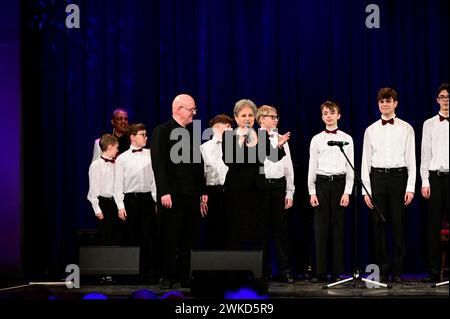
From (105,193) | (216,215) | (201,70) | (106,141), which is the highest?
(201,70)

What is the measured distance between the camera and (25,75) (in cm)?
742

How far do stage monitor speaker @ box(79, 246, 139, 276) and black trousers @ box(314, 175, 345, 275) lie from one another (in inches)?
70.4

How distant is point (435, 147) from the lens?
231 inches

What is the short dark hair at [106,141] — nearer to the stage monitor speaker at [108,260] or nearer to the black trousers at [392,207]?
the stage monitor speaker at [108,260]

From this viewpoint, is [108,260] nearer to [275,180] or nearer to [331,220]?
[275,180]

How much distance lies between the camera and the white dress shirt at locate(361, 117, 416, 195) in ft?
20.2

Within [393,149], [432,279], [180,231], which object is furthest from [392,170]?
[180,231]

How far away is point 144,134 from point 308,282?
7.32 feet

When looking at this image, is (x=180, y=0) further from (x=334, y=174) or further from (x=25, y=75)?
(x=334, y=174)

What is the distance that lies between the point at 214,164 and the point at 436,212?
2.18 metres

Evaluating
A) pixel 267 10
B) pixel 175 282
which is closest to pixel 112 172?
pixel 175 282

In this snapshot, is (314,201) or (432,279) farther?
(314,201)

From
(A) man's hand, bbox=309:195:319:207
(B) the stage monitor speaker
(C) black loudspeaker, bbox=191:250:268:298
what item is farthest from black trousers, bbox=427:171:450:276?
(B) the stage monitor speaker

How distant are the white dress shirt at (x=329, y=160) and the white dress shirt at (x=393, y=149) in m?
0.18
